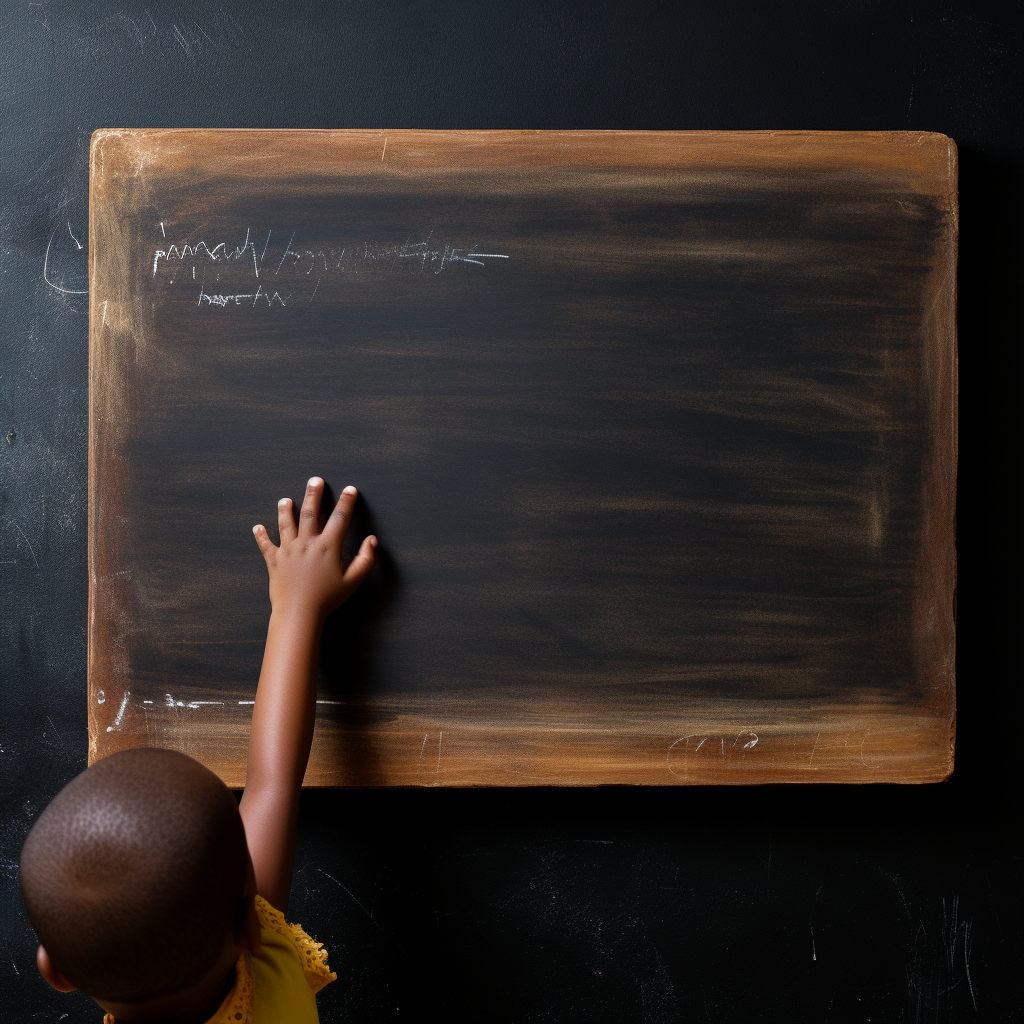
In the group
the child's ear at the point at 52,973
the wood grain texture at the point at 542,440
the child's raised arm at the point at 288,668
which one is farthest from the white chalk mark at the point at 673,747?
the child's ear at the point at 52,973

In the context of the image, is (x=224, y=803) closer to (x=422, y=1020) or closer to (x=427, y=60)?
(x=422, y=1020)

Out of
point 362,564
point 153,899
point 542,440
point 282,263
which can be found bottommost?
point 153,899

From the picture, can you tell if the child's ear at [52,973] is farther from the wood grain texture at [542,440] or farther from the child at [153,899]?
the wood grain texture at [542,440]

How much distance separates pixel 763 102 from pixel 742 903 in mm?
1393

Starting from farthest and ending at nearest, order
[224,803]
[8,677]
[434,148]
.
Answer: [8,677] < [434,148] < [224,803]

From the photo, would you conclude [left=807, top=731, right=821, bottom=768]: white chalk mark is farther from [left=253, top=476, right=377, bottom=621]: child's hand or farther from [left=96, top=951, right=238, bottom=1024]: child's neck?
[left=96, top=951, right=238, bottom=1024]: child's neck

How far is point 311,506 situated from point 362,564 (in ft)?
0.39

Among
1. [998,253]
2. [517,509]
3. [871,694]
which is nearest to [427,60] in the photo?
[517,509]

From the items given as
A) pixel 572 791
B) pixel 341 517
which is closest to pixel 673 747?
pixel 572 791

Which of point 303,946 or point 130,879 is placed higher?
point 130,879

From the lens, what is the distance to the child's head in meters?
0.68

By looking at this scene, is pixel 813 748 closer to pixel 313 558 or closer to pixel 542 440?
pixel 542 440

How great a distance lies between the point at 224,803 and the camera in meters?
0.75

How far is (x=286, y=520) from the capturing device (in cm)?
113
